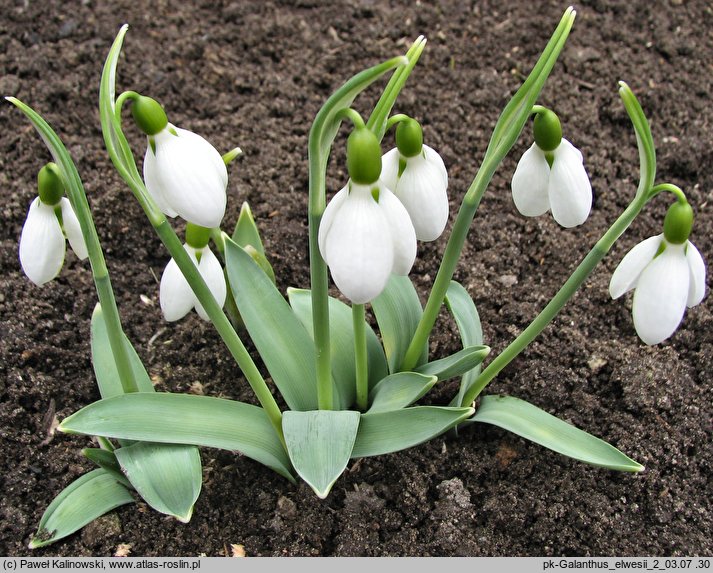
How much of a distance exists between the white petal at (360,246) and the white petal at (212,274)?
1.37ft

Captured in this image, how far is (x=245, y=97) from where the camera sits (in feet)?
8.13

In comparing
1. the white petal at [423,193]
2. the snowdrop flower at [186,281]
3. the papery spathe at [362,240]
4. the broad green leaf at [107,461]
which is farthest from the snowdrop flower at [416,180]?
the broad green leaf at [107,461]

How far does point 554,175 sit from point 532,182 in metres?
0.05

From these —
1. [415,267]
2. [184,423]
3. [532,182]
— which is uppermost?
[415,267]

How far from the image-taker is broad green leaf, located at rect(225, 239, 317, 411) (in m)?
1.51

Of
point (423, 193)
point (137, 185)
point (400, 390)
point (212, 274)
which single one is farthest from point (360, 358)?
point (137, 185)

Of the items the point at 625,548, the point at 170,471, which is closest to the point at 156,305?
the point at 170,471

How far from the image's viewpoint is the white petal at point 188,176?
41.7 inches

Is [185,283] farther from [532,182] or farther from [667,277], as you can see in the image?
[667,277]

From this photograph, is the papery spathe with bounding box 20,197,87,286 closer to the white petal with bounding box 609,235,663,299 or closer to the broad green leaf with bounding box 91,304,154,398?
the broad green leaf with bounding box 91,304,154,398

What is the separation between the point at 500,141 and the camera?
121 cm

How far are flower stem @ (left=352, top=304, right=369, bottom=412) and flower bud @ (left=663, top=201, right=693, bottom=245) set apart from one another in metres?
0.52

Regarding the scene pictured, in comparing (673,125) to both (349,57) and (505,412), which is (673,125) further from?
(505,412)

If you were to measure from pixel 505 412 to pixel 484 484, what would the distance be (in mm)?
184
